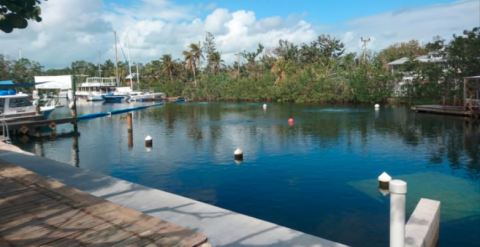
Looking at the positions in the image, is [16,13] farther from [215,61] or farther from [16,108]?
[215,61]

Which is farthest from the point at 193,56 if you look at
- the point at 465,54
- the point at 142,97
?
the point at 465,54

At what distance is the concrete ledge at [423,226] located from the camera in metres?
6.49

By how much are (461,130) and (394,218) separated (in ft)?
85.0

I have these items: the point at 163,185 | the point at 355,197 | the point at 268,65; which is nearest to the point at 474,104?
the point at 355,197

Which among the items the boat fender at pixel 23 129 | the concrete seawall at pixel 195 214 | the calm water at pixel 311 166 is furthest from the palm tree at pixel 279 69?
the concrete seawall at pixel 195 214

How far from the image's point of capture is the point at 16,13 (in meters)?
4.21

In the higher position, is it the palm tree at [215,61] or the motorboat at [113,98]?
the palm tree at [215,61]

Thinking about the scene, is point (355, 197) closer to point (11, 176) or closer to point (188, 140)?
point (11, 176)

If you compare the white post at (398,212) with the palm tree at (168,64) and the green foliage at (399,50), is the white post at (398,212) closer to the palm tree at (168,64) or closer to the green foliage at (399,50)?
the green foliage at (399,50)

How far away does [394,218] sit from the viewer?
411 cm

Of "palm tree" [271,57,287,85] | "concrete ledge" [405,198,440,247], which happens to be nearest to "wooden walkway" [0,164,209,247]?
"concrete ledge" [405,198,440,247]

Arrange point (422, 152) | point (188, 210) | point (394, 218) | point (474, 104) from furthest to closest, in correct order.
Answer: point (474, 104) → point (422, 152) → point (188, 210) → point (394, 218)

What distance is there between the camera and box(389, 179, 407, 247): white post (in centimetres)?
405

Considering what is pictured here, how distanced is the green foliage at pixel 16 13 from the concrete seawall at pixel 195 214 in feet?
13.0
